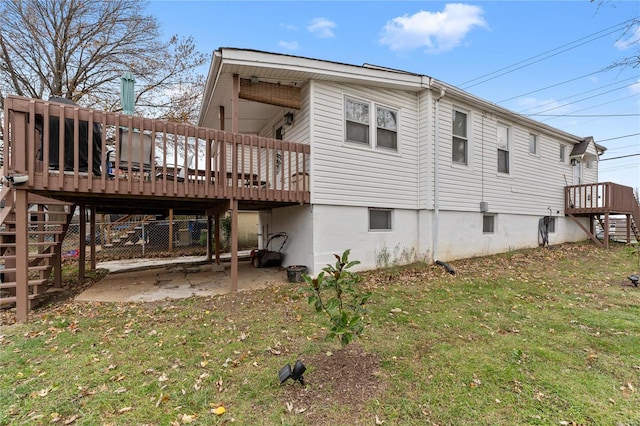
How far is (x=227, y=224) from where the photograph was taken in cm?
1332

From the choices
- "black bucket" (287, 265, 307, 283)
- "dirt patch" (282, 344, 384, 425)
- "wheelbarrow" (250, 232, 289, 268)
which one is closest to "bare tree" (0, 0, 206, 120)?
"wheelbarrow" (250, 232, 289, 268)

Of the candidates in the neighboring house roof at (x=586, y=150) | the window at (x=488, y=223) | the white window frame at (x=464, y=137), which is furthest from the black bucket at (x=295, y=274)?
the neighboring house roof at (x=586, y=150)

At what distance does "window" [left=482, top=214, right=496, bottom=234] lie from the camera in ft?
30.7

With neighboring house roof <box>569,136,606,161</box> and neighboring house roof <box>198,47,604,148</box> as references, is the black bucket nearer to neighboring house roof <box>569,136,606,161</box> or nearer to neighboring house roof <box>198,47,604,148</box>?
neighboring house roof <box>198,47,604,148</box>

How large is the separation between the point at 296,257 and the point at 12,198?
17.3 feet

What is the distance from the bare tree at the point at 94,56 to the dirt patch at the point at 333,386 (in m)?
15.0

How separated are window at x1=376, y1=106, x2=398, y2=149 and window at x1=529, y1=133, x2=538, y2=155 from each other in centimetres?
621

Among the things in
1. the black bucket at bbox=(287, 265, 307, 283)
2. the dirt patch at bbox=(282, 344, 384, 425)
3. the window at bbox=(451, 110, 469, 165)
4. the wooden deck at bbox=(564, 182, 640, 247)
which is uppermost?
the window at bbox=(451, 110, 469, 165)

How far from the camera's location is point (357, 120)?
290 inches

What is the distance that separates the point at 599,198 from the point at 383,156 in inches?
377

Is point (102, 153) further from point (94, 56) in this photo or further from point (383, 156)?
point (94, 56)

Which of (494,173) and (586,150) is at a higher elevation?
(586,150)

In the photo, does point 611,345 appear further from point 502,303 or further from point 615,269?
point 615,269

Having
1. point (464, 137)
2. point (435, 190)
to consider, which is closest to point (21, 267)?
point (435, 190)
